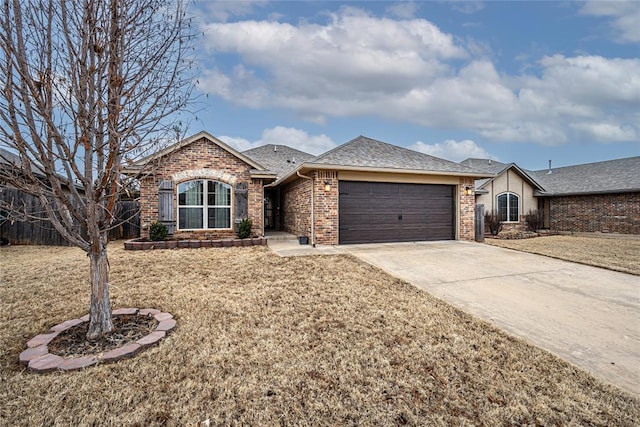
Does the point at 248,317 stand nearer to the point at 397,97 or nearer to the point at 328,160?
the point at 328,160

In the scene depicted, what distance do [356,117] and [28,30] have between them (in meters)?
16.3

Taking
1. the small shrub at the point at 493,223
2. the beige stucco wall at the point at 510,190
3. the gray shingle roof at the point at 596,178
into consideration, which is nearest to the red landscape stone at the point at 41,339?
the small shrub at the point at 493,223

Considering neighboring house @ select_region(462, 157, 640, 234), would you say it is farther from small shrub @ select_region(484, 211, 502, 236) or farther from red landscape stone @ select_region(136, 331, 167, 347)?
red landscape stone @ select_region(136, 331, 167, 347)

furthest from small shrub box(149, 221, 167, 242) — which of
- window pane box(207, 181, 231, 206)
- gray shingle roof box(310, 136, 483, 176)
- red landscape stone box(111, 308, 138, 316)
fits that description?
red landscape stone box(111, 308, 138, 316)

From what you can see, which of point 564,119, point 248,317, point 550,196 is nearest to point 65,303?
point 248,317

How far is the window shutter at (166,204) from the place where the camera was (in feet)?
32.8

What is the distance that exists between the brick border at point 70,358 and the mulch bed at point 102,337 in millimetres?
69

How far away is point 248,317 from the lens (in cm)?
373

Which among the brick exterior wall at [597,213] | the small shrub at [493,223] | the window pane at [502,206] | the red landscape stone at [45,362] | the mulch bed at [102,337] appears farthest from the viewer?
the window pane at [502,206]

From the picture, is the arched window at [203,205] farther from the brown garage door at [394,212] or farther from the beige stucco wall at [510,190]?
the beige stucco wall at [510,190]

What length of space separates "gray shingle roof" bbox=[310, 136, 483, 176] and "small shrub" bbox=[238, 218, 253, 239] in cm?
341

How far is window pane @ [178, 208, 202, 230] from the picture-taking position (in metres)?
10.4

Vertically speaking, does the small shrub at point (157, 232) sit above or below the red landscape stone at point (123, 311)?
above

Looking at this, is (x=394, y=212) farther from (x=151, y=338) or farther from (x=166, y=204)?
(x=151, y=338)
